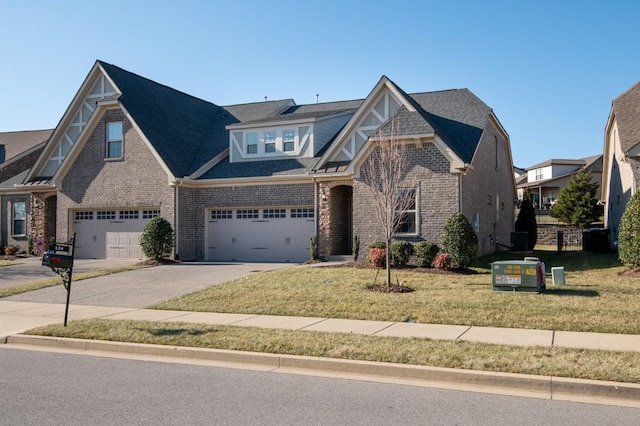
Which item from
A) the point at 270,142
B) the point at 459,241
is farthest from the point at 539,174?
the point at 459,241

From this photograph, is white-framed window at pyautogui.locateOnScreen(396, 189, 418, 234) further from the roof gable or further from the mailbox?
the mailbox

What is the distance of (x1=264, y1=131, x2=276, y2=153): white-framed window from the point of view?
25828 millimetres

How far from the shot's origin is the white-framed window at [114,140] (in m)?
26.3

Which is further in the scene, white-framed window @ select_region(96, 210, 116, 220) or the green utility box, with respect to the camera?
white-framed window @ select_region(96, 210, 116, 220)

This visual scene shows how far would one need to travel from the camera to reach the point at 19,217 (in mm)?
29969

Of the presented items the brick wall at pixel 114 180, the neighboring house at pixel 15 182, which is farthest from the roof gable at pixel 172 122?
the neighboring house at pixel 15 182

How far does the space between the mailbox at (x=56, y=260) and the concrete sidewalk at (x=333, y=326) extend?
1449 millimetres

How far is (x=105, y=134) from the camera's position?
26547mm

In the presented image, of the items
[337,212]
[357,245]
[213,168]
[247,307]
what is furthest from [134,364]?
[213,168]

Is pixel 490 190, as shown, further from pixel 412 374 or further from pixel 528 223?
pixel 412 374

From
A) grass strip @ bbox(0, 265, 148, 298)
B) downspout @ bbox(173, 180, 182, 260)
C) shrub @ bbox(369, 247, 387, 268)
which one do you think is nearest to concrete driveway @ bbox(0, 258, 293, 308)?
grass strip @ bbox(0, 265, 148, 298)

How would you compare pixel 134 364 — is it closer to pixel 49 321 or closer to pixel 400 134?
pixel 49 321

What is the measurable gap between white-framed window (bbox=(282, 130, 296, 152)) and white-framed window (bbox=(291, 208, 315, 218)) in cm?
285

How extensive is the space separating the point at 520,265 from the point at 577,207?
30.5 m
